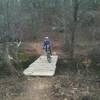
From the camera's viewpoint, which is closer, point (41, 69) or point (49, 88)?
point (49, 88)

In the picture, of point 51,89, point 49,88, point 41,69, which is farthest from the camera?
point 41,69

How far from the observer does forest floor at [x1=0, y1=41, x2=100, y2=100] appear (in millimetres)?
18062

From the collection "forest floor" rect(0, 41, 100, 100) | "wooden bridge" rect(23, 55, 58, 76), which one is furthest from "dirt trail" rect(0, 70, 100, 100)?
"wooden bridge" rect(23, 55, 58, 76)

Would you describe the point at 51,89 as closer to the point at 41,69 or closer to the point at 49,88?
the point at 49,88

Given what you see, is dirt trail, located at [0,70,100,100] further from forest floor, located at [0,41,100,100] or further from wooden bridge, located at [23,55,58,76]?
wooden bridge, located at [23,55,58,76]

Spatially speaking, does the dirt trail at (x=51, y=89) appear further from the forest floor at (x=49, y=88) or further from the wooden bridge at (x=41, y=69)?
the wooden bridge at (x=41, y=69)

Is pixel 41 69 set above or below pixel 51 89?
below

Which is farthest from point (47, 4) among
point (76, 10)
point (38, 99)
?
point (38, 99)

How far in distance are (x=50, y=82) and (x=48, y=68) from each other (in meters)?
3.16

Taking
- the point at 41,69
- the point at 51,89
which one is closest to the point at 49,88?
the point at 51,89

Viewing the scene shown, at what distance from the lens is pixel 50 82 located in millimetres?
20484

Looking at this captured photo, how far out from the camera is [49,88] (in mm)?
19641

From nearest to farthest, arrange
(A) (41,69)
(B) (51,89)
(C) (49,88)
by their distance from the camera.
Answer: (B) (51,89) → (C) (49,88) → (A) (41,69)

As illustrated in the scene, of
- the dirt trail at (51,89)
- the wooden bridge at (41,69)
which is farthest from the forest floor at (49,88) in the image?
the wooden bridge at (41,69)
